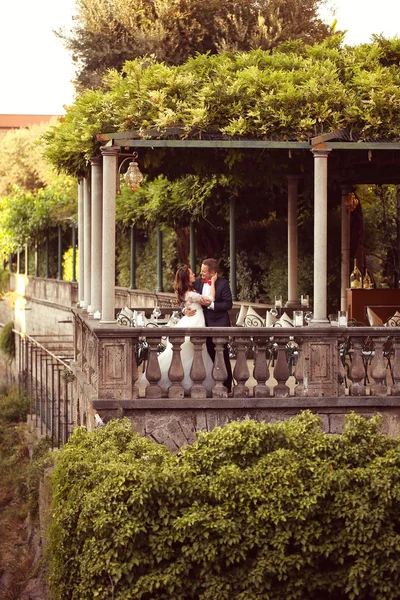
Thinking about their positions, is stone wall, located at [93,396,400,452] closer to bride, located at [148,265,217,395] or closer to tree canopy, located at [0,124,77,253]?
bride, located at [148,265,217,395]

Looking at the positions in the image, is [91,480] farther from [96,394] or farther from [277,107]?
[277,107]

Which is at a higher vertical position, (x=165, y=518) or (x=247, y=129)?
(x=247, y=129)

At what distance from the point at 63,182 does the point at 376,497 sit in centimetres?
3897

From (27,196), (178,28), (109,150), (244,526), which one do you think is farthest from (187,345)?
(27,196)

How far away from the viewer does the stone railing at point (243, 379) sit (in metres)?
10.2

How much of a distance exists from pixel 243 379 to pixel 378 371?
4.13 feet

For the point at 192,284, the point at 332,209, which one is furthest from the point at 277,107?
the point at 332,209

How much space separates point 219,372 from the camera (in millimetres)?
10328

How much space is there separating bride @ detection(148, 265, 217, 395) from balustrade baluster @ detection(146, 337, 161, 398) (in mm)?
134

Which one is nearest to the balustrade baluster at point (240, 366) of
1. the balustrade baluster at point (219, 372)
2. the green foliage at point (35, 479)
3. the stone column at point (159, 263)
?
the balustrade baluster at point (219, 372)

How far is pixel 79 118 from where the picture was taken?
38.7ft

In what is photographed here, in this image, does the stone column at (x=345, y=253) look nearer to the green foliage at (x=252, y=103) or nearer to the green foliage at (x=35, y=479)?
the green foliage at (x=35, y=479)

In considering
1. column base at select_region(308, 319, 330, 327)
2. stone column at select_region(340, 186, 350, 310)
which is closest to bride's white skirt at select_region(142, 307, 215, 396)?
column base at select_region(308, 319, 330, 327)

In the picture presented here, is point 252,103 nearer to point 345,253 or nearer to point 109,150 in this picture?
point 109,150
